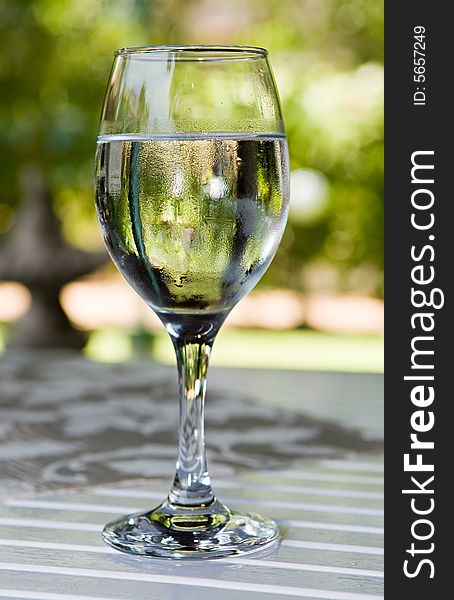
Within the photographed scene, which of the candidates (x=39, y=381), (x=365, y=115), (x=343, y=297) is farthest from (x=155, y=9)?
(x=39, y=381)

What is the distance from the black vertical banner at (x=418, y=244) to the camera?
0.91 m

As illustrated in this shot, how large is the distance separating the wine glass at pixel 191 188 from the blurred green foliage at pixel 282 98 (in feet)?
13.7

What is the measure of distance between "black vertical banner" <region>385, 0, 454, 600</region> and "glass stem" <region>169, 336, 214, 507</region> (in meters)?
0.15

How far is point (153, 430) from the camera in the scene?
4.45ft

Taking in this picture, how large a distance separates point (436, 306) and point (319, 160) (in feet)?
17.9

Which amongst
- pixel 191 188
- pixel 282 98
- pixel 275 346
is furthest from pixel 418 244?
pixel 275 346

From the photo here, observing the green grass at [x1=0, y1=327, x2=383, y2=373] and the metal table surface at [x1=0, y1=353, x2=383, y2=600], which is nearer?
the metal table surface at [x1=0, y1=353, x2=383, y2=600]

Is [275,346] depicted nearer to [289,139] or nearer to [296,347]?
[296,347]

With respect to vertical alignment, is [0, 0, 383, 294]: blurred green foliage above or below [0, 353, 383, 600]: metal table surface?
above

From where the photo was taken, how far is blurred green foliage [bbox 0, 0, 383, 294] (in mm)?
5230

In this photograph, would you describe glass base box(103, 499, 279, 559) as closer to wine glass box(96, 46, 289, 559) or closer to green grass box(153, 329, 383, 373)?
wine glass box(96, 46, 289, 559)

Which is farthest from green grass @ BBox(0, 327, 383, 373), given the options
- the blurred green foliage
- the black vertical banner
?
the black vertical banner

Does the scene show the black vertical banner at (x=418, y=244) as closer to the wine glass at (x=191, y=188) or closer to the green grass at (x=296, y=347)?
the wine glass at (x=191, y=188)

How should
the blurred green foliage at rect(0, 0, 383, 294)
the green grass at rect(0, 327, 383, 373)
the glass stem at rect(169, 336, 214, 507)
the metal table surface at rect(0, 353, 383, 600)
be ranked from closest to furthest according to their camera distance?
the metal table surface at rect(0, 353, 383, 600), the glass stem at rect(169, 336, 214, 507), the blurred green foliage at rect(0, 0, 383, 294), the green grass at rect(0, 327, 383, 373)
